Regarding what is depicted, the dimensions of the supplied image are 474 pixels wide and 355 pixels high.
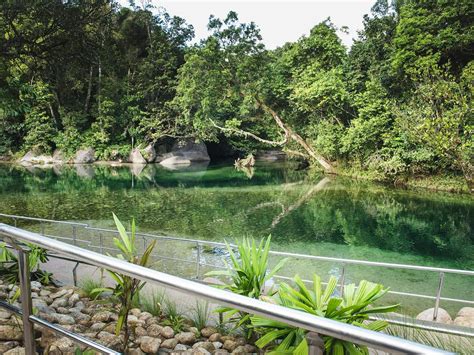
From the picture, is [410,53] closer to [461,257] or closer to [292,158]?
[461,257]

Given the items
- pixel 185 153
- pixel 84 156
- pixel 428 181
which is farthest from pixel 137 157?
pixel 428 181

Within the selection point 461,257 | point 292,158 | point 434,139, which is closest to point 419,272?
point 461,257

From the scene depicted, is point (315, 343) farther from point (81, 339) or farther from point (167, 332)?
point (167, 332)

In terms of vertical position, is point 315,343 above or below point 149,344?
above

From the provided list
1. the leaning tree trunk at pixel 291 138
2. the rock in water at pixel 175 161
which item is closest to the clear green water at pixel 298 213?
the leaning tree trunk at pixel 291 138

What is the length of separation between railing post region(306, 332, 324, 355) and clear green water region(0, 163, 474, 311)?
9108 mm

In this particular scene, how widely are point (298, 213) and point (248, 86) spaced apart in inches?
710

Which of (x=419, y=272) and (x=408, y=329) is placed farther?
(x=419, y=272)

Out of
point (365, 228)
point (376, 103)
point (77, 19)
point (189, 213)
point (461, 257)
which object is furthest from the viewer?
point (376, 103)

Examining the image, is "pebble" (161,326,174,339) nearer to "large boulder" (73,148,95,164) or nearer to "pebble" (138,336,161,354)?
"pebble" (138,336,161,354)

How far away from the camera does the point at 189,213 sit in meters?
17.7

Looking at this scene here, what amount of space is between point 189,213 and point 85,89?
1247 inches

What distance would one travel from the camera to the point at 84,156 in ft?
131

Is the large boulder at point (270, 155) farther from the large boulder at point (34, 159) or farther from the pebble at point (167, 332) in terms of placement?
the pebble at point (167, 332)
